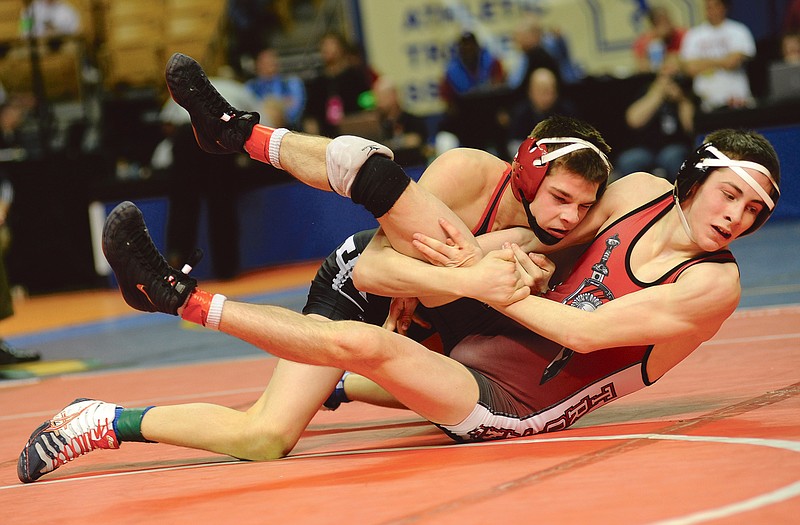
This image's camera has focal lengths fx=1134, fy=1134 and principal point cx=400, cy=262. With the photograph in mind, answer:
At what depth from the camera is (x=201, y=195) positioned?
10.1 metres

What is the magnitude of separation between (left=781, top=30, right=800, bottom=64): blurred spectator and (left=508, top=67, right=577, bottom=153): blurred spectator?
1.85 m

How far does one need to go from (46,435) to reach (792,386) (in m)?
2.34

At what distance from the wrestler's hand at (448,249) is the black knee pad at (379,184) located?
13cm

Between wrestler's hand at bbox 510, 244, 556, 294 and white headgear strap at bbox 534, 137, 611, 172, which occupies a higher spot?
white headgear strap at bbox 534, 137, 611, 172

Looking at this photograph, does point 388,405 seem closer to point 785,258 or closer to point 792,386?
point 792,386

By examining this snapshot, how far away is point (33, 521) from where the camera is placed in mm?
2801

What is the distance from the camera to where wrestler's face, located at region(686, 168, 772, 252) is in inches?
121

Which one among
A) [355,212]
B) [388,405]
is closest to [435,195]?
[388,405]

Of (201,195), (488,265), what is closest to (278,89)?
(201,195)

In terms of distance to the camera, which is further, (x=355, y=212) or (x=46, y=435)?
(x=355, y=212)

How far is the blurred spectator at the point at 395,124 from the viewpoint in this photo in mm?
10125

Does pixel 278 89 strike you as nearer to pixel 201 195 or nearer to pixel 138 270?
pixel 201 195

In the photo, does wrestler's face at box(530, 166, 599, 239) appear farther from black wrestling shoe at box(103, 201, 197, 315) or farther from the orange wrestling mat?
black wrestling shoe at box(103, 201, 197, 315)

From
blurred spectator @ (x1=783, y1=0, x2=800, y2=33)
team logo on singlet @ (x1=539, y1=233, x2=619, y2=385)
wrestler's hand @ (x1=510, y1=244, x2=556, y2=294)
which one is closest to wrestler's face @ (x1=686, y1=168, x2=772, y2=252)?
team logo on singlet @ (x1=539, y1=233, x2=619, y2=385)
